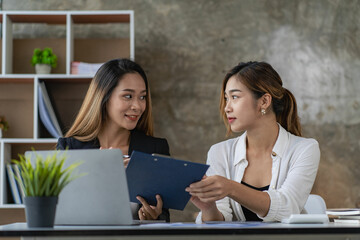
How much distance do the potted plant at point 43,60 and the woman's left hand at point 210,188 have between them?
2023 mm

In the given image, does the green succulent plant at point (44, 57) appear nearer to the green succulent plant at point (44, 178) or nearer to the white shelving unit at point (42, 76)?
the white shelving unit at point (42, 76)

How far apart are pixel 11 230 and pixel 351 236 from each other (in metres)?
0.93

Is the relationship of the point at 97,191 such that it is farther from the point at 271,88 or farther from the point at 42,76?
the point at 42,76

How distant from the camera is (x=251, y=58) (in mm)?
3842

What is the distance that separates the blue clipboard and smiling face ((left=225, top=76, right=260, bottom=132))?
61 centimetres

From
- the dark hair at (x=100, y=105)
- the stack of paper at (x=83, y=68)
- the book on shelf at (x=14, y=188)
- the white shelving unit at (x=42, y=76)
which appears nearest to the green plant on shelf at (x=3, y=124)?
the white shelving unit at (x=42, y=76)

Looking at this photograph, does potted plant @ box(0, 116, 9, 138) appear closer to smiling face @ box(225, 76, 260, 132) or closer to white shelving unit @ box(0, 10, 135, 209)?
white shelving unit @ box(0, 10, 135, 209)

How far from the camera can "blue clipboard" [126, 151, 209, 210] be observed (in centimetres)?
166

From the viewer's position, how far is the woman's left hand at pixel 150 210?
1.99 meters

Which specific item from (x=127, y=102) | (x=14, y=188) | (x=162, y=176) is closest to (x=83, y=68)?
(x=14, y=188)

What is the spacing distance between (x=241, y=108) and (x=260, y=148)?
0.23 m

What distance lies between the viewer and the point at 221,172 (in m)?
2.46

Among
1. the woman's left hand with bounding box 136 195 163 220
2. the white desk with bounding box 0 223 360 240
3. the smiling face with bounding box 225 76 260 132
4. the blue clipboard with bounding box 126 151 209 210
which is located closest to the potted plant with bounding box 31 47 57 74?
the smiling face with bounding box 225 76 260 132

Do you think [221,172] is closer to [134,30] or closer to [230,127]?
[230,127]
